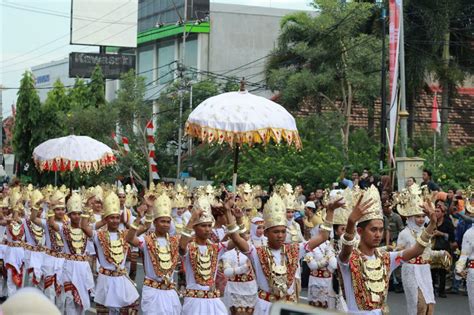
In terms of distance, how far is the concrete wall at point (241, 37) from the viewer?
5272 cm

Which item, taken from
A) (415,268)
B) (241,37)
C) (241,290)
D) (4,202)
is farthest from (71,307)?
(241,37)

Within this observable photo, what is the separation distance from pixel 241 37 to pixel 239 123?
4301cm

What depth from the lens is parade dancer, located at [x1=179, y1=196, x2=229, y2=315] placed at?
376 inches

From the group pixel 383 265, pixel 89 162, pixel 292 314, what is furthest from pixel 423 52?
pixel 292 314

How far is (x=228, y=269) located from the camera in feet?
34.0

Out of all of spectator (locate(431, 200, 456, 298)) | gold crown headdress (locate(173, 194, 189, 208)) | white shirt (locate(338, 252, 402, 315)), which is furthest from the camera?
spectator (locate(431, 200, 456, 298))

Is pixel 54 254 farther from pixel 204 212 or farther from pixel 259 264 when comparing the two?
pixel 259 264

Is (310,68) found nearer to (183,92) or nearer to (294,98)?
(294,98)

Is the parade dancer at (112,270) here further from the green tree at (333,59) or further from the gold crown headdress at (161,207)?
the green tree at (333,59)

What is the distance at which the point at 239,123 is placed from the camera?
36.8 feet

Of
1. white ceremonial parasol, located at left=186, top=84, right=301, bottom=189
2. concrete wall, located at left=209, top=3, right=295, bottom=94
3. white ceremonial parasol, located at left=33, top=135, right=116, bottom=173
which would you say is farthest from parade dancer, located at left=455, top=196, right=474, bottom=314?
concrete wall, located at left=209, top=3, right=295, bottom=94

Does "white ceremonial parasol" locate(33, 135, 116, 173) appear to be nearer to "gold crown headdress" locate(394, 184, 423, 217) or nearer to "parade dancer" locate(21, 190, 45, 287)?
"parade dancer" locate(21, 190, 45, 287)

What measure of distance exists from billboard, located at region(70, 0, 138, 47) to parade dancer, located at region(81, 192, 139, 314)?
4766 cm

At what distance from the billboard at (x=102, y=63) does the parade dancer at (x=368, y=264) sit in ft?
166
